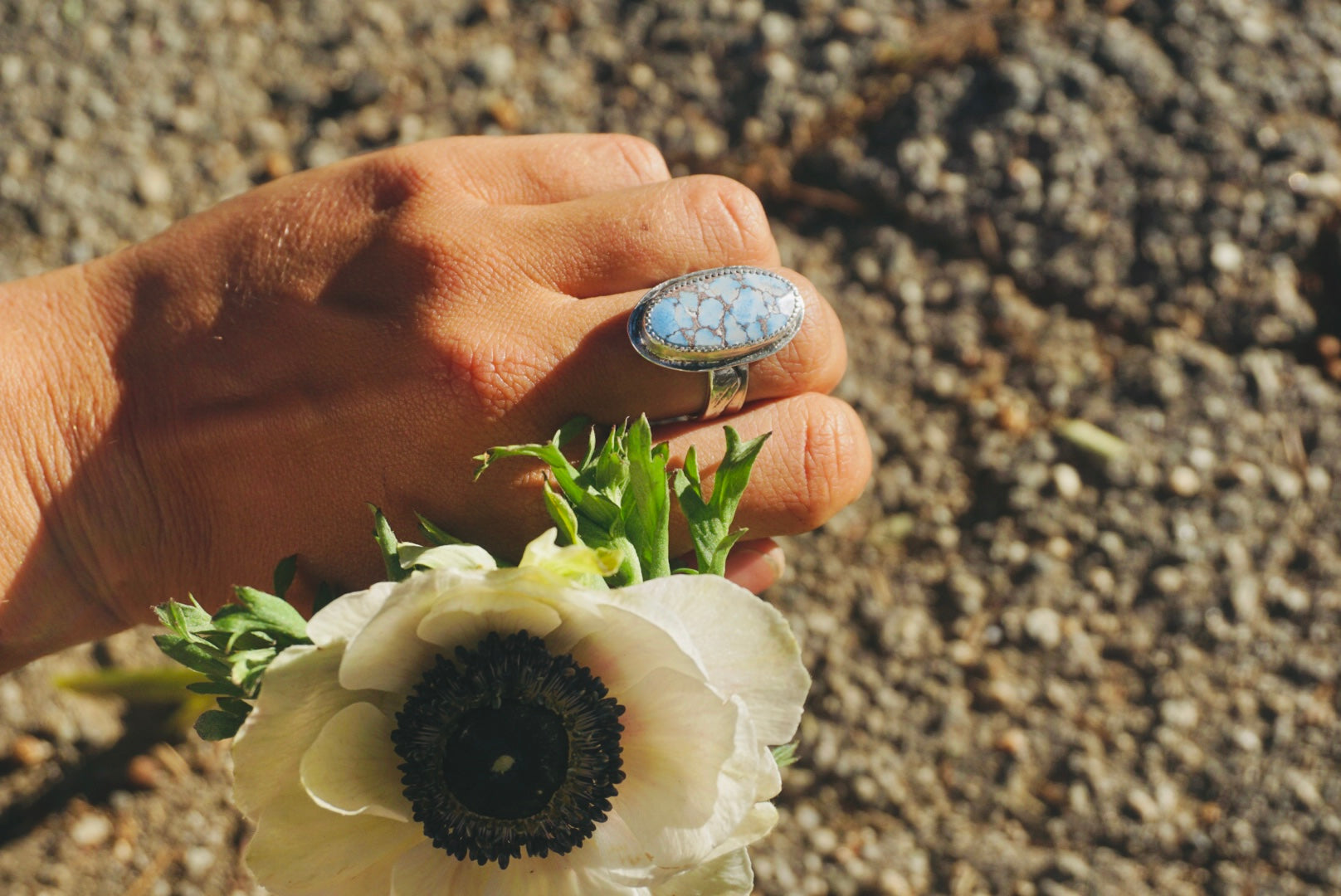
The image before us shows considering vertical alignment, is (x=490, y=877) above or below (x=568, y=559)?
below

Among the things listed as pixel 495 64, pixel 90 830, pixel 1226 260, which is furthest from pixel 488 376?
pixel 1226 260

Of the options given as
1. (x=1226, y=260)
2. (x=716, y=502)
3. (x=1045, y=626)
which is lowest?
(x=1045, y=626)

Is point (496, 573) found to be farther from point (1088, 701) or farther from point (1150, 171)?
point (1150, 171)

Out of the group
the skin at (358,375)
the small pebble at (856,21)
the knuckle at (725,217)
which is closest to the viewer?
the skin at (358,375)

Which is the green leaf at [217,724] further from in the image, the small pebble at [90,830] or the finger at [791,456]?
the small pebble at [90,830]

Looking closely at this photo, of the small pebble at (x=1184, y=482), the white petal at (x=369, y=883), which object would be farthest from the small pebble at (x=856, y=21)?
the white petal at (x=369, y=883)

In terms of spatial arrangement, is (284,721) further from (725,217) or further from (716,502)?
(725,217)

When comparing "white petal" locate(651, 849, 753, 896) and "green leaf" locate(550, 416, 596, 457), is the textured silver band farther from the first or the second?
"white petal" locate(651, 849, 753, 896)
